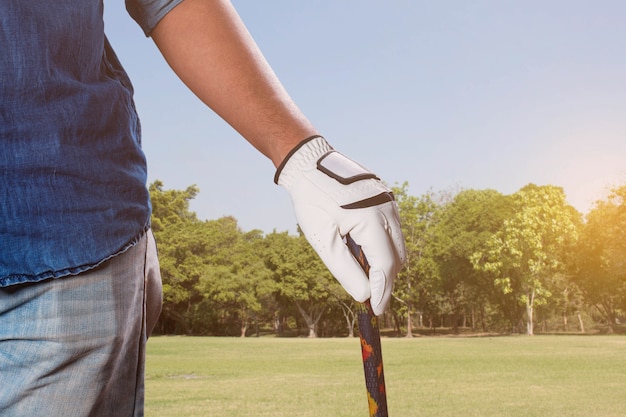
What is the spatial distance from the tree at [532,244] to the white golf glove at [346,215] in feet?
150

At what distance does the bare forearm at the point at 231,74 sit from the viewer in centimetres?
142

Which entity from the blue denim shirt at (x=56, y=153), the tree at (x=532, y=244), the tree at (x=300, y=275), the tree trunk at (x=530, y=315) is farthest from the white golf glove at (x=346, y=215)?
the tree at (x=300, y=275)

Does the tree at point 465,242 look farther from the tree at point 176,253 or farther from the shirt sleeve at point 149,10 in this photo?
the shirt sleeve at point 149,10

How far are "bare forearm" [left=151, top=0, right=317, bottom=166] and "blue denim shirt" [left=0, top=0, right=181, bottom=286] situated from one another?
0.69ft

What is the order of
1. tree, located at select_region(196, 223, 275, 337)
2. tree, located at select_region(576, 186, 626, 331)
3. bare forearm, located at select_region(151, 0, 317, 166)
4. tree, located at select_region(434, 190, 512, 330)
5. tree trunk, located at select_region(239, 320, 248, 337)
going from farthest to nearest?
tree trunk, located at select_region(239, 320, 248, 337)
tree, located at select_region(434, 190, 512, 330)
tree, located at select_region(196, 223, 275, 337)
tree, located at select_region(576, 186, 626, 331)
bare forearm, located at select_region(151, 0, 317, 166)

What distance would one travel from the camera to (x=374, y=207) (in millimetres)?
1425

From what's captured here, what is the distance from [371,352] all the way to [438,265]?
50.5 m

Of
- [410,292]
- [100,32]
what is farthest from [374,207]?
[410,292]

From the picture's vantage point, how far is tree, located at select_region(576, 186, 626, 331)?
44.6 meters

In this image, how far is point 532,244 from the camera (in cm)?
4547

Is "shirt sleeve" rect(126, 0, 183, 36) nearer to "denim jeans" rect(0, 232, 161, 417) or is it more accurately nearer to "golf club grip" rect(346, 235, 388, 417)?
"denim jeans" rect(0, 232, 161, 417)

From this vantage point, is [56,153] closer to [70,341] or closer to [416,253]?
[70,341]

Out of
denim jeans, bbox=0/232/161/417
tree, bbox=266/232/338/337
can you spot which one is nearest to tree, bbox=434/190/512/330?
tree, bbox=266/232/338/337

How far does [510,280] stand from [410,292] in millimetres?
7162
